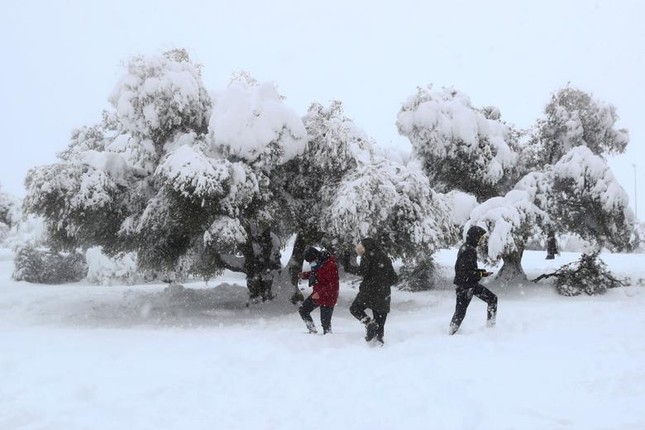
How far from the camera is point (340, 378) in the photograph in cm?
603

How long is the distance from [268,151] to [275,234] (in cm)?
357

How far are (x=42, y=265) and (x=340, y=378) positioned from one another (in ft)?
69.7

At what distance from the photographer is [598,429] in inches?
166

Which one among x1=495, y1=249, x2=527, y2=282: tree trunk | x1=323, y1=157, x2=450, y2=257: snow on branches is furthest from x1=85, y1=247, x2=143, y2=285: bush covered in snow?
x1=495, y1=249, x2=527, y2=282: tree trunk

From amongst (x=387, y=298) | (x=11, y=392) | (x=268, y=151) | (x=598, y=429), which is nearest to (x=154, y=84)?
(x=268, y=151)

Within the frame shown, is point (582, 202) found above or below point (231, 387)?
above

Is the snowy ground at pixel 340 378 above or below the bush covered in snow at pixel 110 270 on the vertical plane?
above

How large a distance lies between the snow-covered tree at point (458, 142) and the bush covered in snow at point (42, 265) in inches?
581

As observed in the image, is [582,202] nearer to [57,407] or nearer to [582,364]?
[582,364]

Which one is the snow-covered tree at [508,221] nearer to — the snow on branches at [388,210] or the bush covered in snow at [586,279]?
the bush covered in snow at [586,279]

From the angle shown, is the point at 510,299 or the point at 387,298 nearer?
the point at 387,298

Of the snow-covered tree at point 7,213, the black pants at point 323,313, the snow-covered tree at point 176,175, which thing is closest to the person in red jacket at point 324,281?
the black pants at point 323,313

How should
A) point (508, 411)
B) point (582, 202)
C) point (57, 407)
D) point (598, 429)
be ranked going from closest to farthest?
1. point (598, 429)
2. point (508, 411)
3. point (57, 407)
4. point (582, 202)

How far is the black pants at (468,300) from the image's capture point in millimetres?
8016
